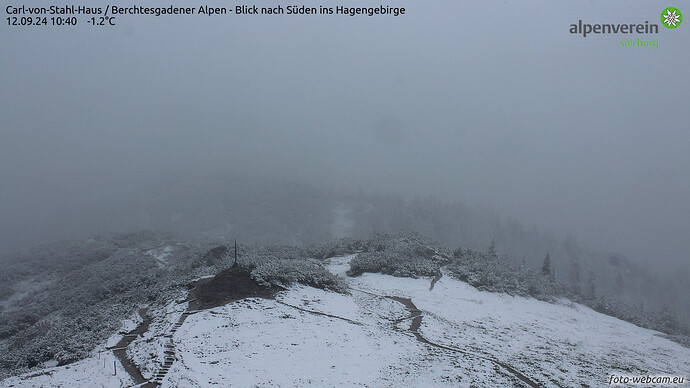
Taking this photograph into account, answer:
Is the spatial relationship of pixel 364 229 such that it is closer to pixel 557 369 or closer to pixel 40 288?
pixel 40 288

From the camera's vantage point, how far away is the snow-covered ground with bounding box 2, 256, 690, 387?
15148 millimetres

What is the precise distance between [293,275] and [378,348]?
11.2 m

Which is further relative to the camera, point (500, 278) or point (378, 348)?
point (500, 278)

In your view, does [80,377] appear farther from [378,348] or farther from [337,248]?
[337,248]

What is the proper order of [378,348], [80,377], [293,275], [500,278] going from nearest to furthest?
1. [80,377]
2. [378,348]
3. [293,275]
4. [500,278]

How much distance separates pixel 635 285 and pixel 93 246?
107977 millimetres

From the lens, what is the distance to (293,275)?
27.9 metres

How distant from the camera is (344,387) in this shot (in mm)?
14391

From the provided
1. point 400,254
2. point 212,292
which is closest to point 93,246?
point 212,292

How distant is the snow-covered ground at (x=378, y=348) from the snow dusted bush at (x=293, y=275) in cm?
135

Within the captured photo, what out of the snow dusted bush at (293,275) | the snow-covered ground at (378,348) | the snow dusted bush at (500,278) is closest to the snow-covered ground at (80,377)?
the snow-covered ground at (378,348)

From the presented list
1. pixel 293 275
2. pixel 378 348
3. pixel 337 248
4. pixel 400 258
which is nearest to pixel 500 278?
pixel 400 258

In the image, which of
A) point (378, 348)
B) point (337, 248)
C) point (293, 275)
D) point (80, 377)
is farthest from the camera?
point (337, 248)

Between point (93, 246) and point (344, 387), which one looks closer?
point (344, 387)
